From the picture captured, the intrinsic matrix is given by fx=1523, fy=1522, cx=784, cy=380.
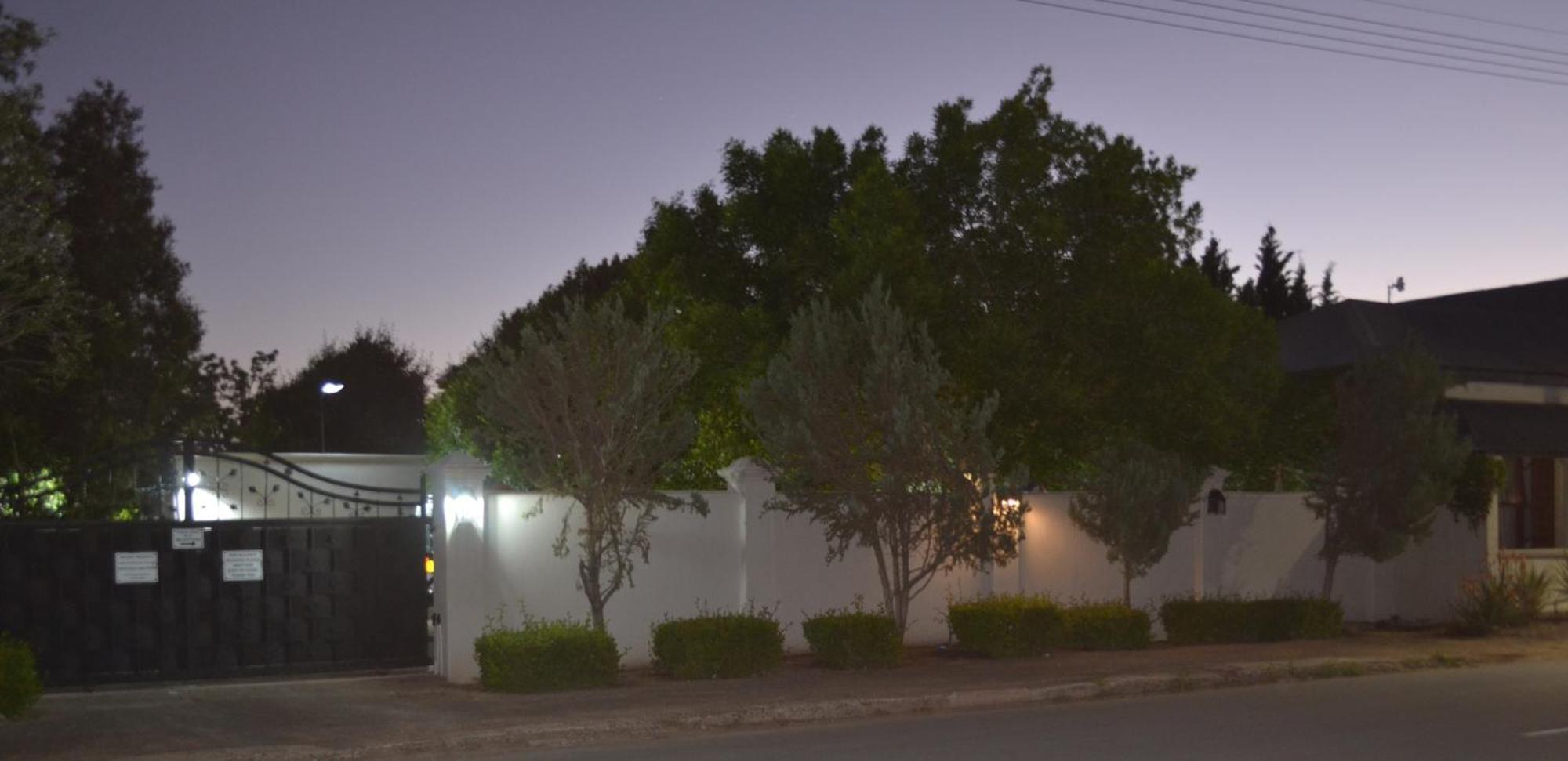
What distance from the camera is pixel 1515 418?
26.2 meters

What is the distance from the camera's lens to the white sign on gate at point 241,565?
53.9 feet

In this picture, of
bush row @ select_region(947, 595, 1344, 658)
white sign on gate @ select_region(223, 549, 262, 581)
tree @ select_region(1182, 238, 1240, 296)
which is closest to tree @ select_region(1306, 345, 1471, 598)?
bush row @ select_region(947, 595, 1344, 658)

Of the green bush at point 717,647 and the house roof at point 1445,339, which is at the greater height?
the house roof at point 1445,339

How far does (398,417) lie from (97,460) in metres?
48.3

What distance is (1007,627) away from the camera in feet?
60.5

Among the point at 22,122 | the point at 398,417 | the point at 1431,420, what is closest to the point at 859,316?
the point at 1431,420

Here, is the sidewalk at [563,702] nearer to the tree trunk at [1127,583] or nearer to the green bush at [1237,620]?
the green bush at [1237,620]

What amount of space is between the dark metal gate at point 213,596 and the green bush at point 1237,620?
10.1 meters

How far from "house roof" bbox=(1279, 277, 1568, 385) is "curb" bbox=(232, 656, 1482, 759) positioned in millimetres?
8890

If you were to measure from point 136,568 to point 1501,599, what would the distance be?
18424 millimetres

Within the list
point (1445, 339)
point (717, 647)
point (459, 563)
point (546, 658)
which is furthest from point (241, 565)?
point (1445, 339)

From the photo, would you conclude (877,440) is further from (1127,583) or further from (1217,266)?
(1217,266)

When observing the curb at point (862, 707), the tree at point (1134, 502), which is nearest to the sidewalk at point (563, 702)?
the curb at point (862, 707)

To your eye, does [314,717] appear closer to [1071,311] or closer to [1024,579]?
[1024,579]
